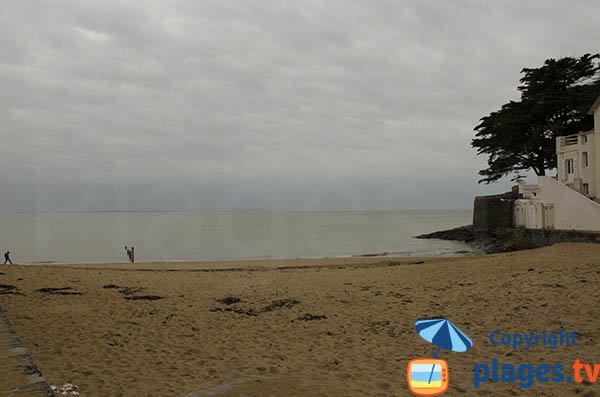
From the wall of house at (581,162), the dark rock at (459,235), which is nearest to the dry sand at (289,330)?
the wall of house at (581,162)

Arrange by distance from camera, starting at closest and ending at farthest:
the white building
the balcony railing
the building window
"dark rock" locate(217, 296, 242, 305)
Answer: "dark rock" locate(217, 296, 242, 305)
the white building
the building window
the balcony railing

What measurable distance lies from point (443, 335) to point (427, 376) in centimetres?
196

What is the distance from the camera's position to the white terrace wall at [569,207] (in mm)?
23094

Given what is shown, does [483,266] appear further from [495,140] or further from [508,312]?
[495,140]

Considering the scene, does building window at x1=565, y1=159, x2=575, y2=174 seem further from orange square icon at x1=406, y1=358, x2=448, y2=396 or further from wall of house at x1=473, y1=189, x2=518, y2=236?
orange square icon at x1=406, y1=358, x2=448, y2=396

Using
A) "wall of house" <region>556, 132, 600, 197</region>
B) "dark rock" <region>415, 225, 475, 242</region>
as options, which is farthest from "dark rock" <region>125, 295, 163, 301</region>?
"dark rock" <region>415, 225, 475, 242</region>

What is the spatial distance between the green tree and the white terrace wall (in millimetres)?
12337

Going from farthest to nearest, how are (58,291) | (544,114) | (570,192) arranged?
(544,114)
(570,192)
(58,291)

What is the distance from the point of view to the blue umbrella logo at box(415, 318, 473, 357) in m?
6.85

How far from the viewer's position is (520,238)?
98.5 ft

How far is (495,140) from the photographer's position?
132ft

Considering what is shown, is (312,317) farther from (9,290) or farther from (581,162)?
(581,162)

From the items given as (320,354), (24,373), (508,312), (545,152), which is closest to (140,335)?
(320,354)

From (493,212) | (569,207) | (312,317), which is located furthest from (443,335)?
(493,212)
